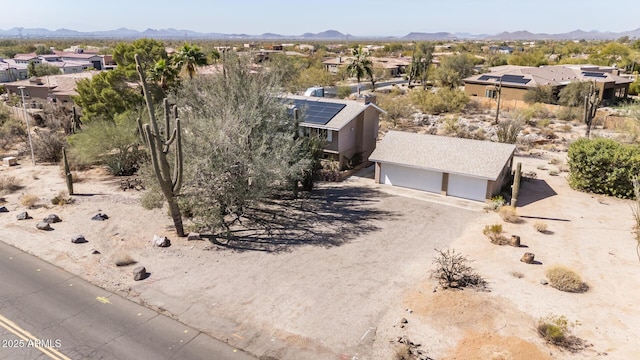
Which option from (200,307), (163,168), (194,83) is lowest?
(200,307)

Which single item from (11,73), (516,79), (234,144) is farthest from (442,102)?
(11,73)

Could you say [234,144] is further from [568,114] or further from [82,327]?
[568,114]

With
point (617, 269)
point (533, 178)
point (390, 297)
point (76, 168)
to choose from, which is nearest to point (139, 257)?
point (390, 297)

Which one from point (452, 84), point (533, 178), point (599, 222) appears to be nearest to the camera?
point (599, 222)

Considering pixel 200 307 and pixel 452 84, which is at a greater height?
pixel 452 84

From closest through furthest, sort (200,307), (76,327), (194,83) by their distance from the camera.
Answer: (76,327) → (200,307) → (194,83)

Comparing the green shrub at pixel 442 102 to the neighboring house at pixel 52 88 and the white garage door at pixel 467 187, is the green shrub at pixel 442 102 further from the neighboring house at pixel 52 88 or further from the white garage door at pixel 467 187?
the neighboring house at pixel 52 88

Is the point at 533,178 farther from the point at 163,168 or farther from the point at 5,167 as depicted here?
the point at 5,167

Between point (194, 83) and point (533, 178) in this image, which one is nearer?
point (194, 83)
